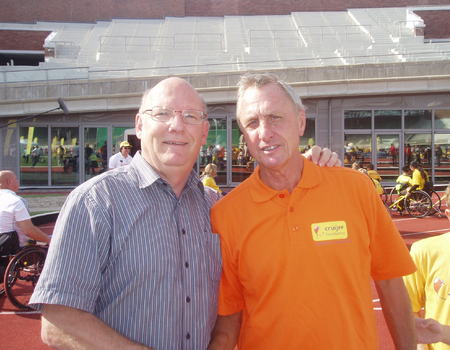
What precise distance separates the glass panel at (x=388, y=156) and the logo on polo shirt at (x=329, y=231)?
17.9m

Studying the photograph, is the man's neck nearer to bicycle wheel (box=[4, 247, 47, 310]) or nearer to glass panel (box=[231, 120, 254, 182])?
bicycle wheel (box=[4, 247, 47, 310])

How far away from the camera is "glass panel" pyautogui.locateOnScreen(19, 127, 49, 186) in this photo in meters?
17.9

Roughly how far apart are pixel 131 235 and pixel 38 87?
1820 centimetres

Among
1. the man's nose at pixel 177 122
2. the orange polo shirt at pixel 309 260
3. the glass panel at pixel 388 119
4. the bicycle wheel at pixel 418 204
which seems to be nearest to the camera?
the orange polo shirt at pixel 309 260

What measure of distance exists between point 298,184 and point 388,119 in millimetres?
18305

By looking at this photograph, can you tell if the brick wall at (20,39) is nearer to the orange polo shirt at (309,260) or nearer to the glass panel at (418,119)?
the glass panel at (418,119)

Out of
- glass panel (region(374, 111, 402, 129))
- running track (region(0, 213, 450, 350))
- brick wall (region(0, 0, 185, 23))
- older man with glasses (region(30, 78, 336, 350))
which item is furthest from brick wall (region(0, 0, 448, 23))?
older man with glasses (region(30, 78, 336, 350))

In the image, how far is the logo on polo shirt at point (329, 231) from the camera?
1.97 meters

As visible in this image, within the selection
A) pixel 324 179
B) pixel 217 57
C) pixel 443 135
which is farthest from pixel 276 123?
pixel 217 57

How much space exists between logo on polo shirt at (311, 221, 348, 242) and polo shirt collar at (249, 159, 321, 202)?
26cm

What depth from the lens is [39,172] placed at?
18.2 m

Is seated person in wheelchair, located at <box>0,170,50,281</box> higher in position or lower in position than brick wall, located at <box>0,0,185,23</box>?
lower

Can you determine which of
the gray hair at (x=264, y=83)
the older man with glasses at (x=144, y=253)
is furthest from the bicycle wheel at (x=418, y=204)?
the older man with glasses at (x=144, y=253)

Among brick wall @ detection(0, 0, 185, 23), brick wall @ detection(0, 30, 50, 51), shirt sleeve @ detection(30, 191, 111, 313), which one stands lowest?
shirt sleeve @ detection(30, 191, 111, 313)
